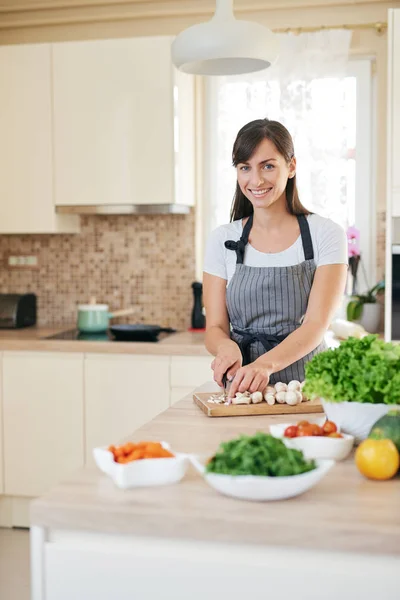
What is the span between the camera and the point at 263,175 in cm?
249

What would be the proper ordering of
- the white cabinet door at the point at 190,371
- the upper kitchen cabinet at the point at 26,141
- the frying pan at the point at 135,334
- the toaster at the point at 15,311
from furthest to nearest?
the toaster at the point at 15,311 → the upper kitchen cabinet at the point at 26,141 → the frying pan at the point at 135,334 → the white cabinet door at the point at 190,371

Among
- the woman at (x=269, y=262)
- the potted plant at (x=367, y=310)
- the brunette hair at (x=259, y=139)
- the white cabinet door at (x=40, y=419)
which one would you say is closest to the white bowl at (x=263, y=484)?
the woman at (x=269, y=262)

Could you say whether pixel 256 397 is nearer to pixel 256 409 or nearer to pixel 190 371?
pixel 256 409

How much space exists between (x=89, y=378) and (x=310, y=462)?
257 cm

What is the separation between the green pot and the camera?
13.9 feet

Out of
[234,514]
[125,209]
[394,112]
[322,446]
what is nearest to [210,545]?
[234,514]

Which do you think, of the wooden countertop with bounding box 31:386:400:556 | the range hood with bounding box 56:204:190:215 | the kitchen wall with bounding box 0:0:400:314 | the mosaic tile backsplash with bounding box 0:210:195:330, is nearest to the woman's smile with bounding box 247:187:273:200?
the wooden countertop with bounding box 31:386:400:556

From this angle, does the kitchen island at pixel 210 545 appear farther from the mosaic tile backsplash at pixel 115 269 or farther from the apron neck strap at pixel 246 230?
the mosaic tile backsplash at pixel 115 269

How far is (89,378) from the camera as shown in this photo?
3934 millimetres

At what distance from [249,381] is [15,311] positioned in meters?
2.49

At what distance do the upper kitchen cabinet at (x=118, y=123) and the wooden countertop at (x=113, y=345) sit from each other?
0.70 meters

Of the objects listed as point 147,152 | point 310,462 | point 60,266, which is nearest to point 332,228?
point 310,462

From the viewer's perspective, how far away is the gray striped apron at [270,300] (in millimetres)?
2596

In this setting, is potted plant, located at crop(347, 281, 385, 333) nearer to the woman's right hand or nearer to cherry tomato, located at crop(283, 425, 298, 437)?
the woman's right hand
